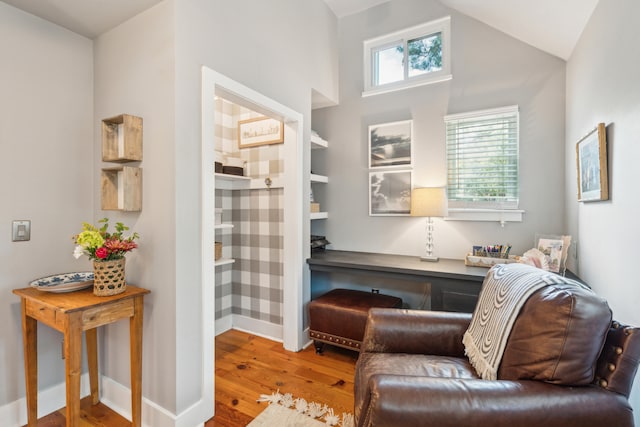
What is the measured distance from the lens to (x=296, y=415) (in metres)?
1.79

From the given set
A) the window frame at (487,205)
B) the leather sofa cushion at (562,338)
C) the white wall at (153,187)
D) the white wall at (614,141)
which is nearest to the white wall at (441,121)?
the window frame at (487,205)

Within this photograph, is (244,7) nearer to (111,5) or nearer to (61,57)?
(111,5)

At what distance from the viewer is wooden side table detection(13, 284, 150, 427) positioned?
53.1 inches

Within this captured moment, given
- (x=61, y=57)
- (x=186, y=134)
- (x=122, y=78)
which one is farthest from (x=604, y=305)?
(x=61, y=57)

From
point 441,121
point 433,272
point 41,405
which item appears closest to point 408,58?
point 441,121

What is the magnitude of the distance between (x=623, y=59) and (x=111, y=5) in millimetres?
2532

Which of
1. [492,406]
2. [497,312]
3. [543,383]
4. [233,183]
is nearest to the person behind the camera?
[492,406]

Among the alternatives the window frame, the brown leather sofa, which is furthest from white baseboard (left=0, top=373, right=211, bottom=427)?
the window frame

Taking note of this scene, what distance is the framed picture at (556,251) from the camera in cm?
200

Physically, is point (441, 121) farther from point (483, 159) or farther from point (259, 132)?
point (259, 132)

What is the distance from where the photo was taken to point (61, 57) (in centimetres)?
184

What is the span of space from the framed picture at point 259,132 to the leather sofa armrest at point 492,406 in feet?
7.44

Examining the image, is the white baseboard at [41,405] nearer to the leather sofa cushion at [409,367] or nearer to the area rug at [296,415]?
the area rug at [296,415]

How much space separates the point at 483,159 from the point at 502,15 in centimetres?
→ 105
